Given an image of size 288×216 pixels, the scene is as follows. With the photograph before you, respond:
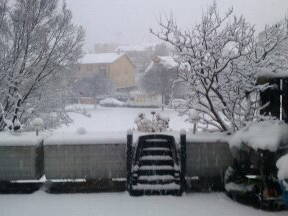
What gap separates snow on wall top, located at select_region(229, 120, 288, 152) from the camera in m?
4.44

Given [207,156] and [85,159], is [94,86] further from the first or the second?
[207,156]

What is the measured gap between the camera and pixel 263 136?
461 cm

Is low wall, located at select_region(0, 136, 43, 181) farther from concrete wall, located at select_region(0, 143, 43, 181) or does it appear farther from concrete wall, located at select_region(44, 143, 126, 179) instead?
concrete wall, located at select_region(44, 143, 126, 179)

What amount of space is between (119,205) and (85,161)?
91 centimetres

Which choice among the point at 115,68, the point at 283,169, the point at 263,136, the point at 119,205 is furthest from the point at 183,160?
the point at 115,68

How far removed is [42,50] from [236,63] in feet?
23.5

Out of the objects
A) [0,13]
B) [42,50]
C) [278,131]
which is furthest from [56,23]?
[278,131]

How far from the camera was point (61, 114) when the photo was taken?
12.8m

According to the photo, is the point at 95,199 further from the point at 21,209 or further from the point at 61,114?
the point at 61,114

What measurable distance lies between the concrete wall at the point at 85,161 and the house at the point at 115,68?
3525 centimetres

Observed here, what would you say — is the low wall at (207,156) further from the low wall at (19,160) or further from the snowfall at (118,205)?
the low wall at (19,160)

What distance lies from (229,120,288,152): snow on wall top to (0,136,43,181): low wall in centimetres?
286

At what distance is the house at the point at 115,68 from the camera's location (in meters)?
41.8

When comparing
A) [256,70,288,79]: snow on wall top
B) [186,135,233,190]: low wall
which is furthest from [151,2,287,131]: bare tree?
[186,135,233,190]: low wall
